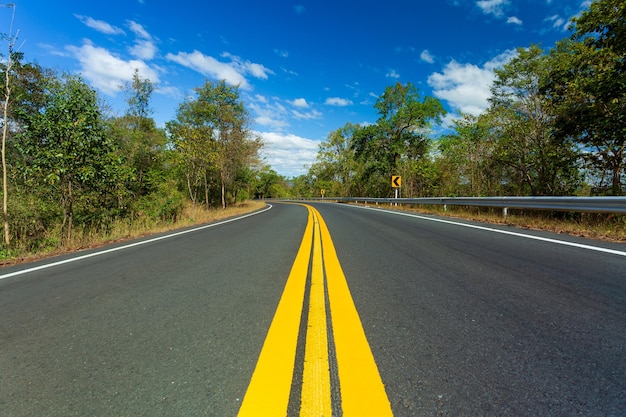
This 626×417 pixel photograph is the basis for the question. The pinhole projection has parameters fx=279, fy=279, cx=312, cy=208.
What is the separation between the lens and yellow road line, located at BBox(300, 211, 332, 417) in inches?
46.3

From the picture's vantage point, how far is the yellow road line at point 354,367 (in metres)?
1.17

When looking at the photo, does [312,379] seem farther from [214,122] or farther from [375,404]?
[214,122]

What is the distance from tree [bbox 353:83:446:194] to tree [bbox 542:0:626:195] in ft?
56.1

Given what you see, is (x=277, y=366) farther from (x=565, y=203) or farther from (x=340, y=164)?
(x=340, y=164)

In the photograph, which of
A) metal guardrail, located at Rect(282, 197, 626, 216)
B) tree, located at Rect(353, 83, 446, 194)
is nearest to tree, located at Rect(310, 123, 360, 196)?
tree, located at Rect(353, 83, 446, 194)

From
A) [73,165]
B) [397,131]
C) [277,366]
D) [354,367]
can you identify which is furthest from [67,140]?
[397,131]

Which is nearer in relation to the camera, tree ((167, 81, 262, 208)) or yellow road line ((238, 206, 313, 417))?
yellow road line ((238, 206, 313, 417))

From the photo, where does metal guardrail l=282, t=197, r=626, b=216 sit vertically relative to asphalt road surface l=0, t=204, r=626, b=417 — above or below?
above

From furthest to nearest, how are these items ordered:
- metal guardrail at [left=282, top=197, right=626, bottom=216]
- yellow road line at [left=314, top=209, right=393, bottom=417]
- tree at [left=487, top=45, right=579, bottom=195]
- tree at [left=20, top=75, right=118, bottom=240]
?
1. tree at [left=487, top=45, right=579, bottom=195]
2. tree at [left=20, top=75, right=118, bottom=240]
3. metal guardrail at [left=282, top=197, right=626, bottom=216]
4. yellow road line at [left=314, top=209, right=393, bottom=417]

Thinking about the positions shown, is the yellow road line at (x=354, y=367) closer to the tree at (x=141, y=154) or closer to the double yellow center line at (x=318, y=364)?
the double yellow center line at (x=318, y=364)

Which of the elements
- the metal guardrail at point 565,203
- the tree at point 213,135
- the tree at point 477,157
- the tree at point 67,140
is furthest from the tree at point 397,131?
the tree at point 67,140

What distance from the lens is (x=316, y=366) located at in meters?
1.47

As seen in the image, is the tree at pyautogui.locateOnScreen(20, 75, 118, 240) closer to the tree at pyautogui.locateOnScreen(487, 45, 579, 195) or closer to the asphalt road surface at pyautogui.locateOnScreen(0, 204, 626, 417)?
the asphalt road surface at pyautogui.locateOnScreen(0, 204, 626, 417)

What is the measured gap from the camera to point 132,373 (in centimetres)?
148
